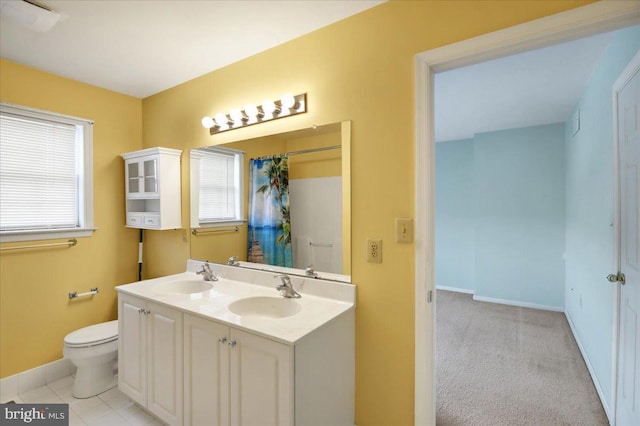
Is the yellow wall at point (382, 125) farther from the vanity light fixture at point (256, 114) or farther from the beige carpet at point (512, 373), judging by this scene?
the beige carpet at point (512, 373)

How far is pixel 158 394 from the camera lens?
1.79 m

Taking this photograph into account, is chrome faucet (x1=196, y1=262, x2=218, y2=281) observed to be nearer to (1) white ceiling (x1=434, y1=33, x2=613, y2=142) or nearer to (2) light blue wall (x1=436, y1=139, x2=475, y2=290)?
(1) white ceiling (x1=434, y1=33, x2=613, y2=142)

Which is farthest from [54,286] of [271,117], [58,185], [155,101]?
[271,117]

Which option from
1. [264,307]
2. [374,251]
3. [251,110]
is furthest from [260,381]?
[251,110]

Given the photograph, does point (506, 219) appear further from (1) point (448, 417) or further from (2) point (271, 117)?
(2) point (271, 117)

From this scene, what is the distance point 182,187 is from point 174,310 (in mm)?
1282

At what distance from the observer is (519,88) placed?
2.81 meters

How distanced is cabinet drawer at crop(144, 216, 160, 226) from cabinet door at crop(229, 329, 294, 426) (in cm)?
152

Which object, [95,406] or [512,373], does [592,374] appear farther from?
[95,406]

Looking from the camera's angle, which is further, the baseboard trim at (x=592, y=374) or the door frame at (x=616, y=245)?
the baseboard trim at (x=592, y=374)

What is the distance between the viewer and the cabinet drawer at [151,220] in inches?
99.2

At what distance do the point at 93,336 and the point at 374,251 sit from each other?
7.09 ft

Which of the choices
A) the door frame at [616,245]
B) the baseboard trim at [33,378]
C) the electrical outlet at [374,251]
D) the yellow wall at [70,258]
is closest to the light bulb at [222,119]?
the yellow wall at [70,258]

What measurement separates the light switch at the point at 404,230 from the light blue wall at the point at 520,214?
343cm
